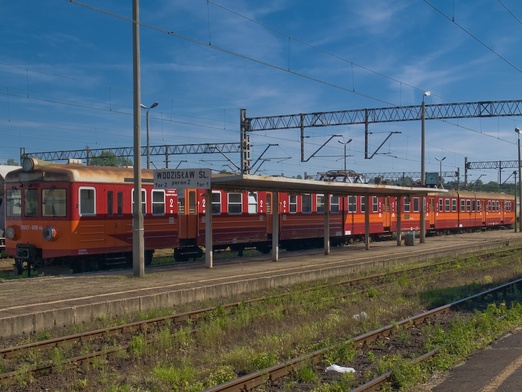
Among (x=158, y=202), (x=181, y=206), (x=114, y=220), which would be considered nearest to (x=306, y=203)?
(x=181, y=206)

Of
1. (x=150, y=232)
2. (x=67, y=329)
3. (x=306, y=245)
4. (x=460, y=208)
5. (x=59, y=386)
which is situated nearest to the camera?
(x=59, y=386)

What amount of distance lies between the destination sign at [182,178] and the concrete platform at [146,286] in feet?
8.19

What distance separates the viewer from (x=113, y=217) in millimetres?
18844

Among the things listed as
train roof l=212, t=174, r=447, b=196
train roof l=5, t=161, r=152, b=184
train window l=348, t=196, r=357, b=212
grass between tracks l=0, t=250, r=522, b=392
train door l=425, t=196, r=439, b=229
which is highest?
train roof l=5, t=161, r=152, b=184

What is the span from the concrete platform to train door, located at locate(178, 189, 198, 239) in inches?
54.9

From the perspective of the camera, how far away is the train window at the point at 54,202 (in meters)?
17.7

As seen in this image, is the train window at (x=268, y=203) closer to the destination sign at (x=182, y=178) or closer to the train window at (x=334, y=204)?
the train window at (x=334, y=204)

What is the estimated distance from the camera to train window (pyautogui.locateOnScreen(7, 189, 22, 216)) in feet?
61.7

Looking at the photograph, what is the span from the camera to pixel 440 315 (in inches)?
477

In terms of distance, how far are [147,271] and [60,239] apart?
2.67 m

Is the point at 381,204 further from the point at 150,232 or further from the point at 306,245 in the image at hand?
the point at 150,232

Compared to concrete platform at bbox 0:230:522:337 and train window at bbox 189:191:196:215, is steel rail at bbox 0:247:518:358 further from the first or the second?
train window at bbox 189:191:196:215

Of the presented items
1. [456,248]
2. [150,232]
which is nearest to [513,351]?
[150,232]

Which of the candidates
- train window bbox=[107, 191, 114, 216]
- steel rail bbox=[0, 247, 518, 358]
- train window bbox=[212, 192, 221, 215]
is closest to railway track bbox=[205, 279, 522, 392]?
steel rail bbox=[0, 247, 518, 358]
